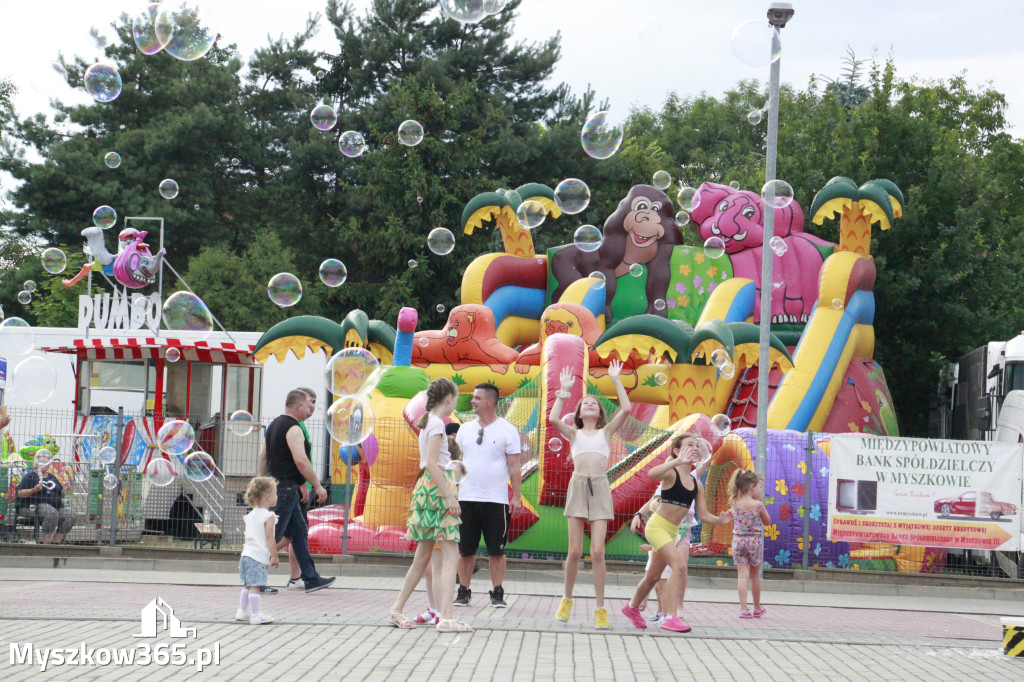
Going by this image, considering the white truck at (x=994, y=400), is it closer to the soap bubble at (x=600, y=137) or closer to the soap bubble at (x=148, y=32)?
the soap bubble at (x=600, y=137)

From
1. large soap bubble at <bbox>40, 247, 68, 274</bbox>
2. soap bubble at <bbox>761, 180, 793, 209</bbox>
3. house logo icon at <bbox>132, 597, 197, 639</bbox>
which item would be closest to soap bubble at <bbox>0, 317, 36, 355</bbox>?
large soap bubble at <bbox>40, 247, 68, 274</bbox>

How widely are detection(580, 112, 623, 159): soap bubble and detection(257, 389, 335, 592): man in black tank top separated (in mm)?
5384

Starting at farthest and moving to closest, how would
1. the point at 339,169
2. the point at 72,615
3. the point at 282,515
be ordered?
the point at 339,169, the point at 282,515, the point at 72,615

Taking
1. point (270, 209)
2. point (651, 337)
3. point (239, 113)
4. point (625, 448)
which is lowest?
point (625, 448)

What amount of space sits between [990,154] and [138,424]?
28194 mm

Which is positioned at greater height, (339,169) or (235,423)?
(339,169)

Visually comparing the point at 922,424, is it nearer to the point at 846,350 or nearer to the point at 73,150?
the point at 846,350

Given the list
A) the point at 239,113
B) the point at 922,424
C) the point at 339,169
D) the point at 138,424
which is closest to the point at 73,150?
the point at 239,113

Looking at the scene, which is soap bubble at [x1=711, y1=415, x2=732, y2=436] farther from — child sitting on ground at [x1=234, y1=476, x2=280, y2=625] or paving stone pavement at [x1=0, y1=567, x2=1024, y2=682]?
child sitting on ground at [x1=234, y1=476, x2=280, y2=625]

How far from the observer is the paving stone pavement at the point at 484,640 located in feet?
21.5

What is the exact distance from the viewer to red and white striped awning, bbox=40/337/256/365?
20344mm

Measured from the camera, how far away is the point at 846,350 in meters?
18.8

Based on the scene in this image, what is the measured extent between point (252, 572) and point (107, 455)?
6693 mm

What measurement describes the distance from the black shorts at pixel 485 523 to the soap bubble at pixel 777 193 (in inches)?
237
